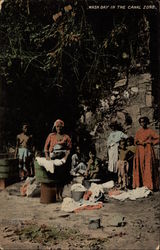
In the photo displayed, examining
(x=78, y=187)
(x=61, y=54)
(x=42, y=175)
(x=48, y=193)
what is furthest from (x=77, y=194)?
(x=61, y=54)

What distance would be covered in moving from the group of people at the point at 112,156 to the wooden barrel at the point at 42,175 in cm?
8

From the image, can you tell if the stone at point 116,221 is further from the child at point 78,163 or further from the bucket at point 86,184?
the child at point 78,163

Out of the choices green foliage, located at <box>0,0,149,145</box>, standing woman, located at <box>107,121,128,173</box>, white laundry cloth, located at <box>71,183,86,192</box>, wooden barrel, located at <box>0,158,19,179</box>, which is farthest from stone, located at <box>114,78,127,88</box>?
wooden barrel, located at <box>0,158,19,179</box>

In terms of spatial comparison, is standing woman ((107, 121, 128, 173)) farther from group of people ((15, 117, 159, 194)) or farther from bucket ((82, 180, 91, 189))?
bucket ((82, 180, 91, 189))

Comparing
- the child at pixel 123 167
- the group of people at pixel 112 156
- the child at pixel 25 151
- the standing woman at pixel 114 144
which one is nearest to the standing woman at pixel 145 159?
the group of people at pixel 112 156

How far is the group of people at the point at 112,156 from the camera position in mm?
3781

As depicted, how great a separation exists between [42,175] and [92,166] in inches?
24.5

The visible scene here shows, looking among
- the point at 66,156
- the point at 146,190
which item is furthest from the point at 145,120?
the point at 66,156

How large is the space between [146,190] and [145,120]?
781mm

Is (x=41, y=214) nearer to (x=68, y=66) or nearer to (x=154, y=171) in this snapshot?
(x=154, y=171)

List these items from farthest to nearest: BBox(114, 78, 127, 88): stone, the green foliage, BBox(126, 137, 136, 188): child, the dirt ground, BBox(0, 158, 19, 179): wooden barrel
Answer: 1. BBox(0, 158, 19, 179): wooden barrel
2. BBox(114, 78, 127, 88): stone
3. BBox(126, 137, 136, 188): child
4. the green foliage
5. the dirt ground

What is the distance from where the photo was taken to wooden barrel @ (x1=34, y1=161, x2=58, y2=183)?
398cm

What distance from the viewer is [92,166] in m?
4.04

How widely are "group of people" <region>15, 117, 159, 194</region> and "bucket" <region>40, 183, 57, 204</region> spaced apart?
0.58 feet
